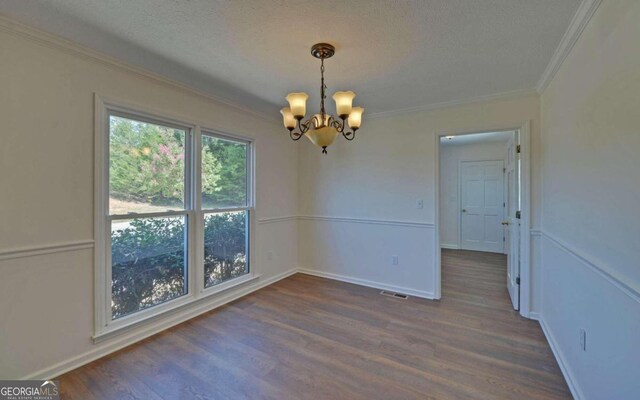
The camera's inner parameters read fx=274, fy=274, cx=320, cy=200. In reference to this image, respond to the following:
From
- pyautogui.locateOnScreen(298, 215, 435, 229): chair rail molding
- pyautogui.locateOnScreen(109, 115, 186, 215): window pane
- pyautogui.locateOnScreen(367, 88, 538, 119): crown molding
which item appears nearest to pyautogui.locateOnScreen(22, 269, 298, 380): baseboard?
pyautogui.locateOnScreen(109, 115, 186, 215): window pane

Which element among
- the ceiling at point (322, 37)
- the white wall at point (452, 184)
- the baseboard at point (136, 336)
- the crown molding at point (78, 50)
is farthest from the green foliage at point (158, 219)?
the white wall at point (452, 184)

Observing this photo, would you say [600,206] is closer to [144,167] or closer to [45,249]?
[144,167]

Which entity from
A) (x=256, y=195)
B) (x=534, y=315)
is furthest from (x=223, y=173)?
(x=534, y=315)

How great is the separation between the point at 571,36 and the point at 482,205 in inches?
187

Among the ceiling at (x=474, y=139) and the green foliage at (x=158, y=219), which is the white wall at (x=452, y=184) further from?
the green foliage at (x=158, y=219)

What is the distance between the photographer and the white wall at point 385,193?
3.17 meters

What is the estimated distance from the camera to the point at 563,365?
6.54ft

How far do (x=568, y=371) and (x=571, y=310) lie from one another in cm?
42

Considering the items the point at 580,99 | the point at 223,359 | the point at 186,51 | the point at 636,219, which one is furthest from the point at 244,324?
the point at 580,99

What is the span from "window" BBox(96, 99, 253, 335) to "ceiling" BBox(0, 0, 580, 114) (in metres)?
0.63

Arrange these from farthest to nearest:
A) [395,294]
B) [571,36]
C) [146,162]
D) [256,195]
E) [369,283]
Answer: [369,283] → [256,195] → [395,294] → [146,162] → [571,36]

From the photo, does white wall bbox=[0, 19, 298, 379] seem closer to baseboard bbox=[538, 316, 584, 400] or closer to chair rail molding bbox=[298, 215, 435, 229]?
chair rail molding bbox=[298, 215, 435, 229]

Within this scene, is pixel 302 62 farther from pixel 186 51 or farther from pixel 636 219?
pixel 636 219

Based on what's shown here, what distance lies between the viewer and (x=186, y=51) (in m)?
2.13
